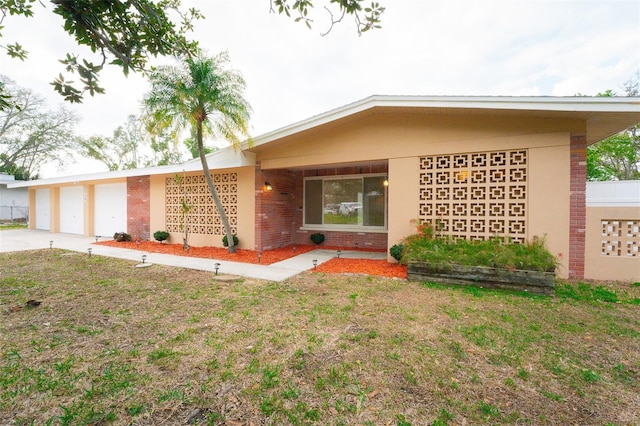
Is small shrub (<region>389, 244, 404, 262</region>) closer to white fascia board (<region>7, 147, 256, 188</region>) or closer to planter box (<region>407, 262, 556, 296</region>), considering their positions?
planter box (<region>407, 262, 556, 296</region>)

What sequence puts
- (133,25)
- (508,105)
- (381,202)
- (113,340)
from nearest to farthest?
1. (133,25)
2. (113,340)
3. (508,105)
4. (381,202)

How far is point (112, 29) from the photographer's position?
2.96 metres

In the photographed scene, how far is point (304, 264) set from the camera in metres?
7.46

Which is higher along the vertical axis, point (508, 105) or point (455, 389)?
point (508, 105)

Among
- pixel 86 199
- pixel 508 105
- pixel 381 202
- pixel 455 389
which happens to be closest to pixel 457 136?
pixel 508 105

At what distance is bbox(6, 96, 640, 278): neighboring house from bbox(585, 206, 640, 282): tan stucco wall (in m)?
0.25

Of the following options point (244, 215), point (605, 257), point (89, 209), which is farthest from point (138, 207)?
point (605, 257)

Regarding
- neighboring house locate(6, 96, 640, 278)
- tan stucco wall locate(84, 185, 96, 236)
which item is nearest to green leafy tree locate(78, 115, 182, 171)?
tan stucco wall locate(84, 185, 96, 236)

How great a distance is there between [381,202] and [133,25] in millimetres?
8103

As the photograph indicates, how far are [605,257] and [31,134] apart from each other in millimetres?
41466

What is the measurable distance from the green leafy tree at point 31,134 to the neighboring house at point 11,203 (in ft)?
14.0

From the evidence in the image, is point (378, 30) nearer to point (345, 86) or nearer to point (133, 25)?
point (133, 25)

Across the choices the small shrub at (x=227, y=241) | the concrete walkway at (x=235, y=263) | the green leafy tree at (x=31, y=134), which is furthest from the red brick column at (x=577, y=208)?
the green leafy tree at (x=31, y=134)

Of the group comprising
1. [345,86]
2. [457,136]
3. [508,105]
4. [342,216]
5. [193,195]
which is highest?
[345,86]
